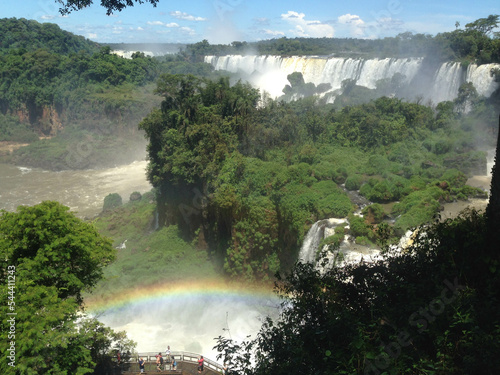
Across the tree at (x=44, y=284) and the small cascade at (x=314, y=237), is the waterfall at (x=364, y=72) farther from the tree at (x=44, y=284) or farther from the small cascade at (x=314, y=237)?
the tree at (x=44, y=284)

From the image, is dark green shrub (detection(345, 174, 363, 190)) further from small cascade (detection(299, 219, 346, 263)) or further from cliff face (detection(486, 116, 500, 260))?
cliff face (detection(486, 116, 500, 260))

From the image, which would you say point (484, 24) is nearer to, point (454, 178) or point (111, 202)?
point (454, 178)

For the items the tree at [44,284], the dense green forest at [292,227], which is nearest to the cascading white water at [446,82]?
the dense green forest at [292,227]

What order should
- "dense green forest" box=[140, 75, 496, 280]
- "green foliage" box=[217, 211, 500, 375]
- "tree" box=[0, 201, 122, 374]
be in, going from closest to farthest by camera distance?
"green foliage" box=[217, 211, 500, 375] < "tree" box=[0, 201, 122, 374] < "dense green forest" box=[140, 75, 496, 280]

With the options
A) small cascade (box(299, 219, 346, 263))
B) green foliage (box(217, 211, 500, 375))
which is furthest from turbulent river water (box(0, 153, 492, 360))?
green foliage (box(217, 211, 500, 375))

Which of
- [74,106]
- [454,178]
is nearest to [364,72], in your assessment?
[454,178]

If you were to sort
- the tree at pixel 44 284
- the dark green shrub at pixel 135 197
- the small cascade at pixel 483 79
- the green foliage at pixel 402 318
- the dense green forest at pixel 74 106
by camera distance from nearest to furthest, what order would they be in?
the green foliage at pixel 402 318
the tree at pixel 44 284
the small cascade at pixel 483 79
the dark green shrub at pixel 135 197
the dense green forest at pixel 74 106
